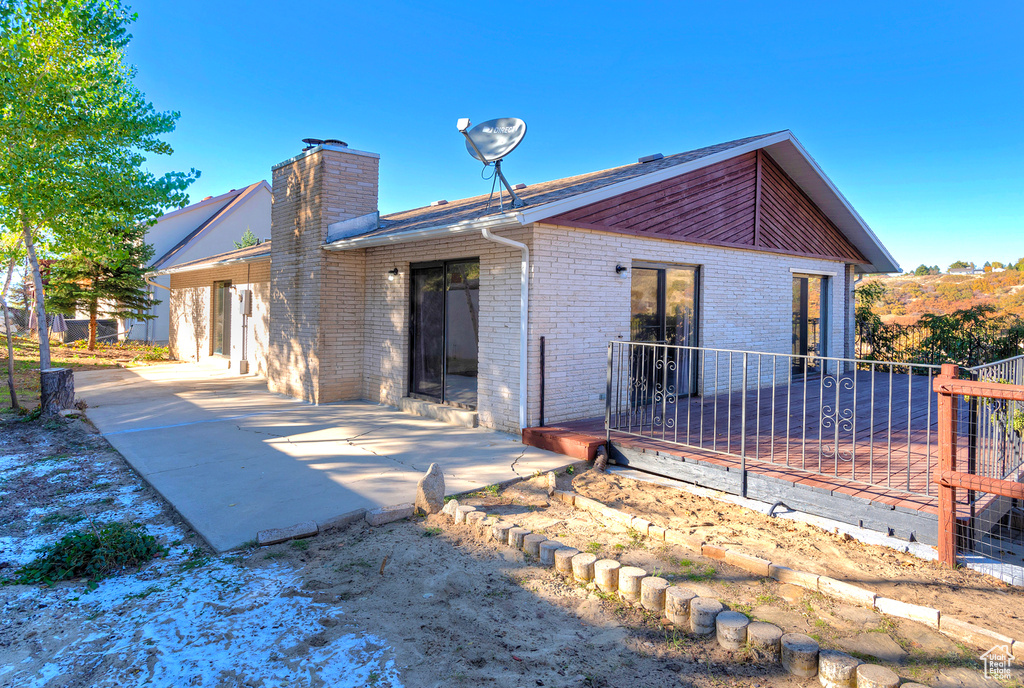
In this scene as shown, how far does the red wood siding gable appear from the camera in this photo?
25.1 ft

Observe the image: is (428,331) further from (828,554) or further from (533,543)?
(828,554)

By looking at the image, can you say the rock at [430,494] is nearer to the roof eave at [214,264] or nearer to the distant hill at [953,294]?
the roof eave at [214,264]

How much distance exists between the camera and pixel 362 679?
8.34 ft

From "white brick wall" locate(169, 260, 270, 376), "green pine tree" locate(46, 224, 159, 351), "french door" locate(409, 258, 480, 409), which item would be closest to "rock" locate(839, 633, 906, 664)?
"french door" locate(409, 258, 480, 409)

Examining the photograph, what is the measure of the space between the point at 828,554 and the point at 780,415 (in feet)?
13.4

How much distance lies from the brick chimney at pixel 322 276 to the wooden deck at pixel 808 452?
460cm

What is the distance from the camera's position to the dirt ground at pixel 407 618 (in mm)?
2584

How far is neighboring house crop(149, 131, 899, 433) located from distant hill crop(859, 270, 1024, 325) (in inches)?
719

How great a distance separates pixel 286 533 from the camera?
13.5ft

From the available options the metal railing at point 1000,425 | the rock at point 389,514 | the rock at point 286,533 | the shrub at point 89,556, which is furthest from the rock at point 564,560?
the metal railing at point 1000,425

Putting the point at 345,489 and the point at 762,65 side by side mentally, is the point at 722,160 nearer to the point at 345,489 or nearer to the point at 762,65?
the point at 345,489

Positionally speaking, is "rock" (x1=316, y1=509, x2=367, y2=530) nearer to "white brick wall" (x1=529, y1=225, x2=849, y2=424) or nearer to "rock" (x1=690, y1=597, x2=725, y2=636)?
"rock" (x1=690, y1=597, x2=725, y2=636)

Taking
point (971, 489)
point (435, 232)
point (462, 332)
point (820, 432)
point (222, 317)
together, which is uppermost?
point (435, 232)

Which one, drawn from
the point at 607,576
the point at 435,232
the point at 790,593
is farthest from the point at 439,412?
the point at 790,593
